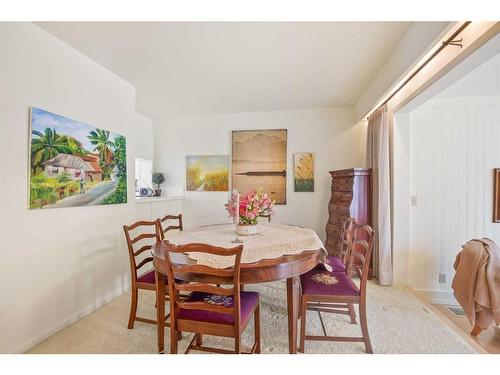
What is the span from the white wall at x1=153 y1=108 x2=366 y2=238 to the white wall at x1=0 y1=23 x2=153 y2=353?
5.47ft

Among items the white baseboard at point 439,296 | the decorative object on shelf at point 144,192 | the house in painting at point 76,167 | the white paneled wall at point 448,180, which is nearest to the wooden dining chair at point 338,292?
the white paneled wall at point 448,180

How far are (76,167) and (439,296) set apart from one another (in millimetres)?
4374

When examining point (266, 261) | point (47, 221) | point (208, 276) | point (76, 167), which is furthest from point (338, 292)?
point (76, 167)

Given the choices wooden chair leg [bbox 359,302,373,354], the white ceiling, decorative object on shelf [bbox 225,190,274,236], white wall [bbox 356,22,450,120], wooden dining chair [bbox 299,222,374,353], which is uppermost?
the white ceiling

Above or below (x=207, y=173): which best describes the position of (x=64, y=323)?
below

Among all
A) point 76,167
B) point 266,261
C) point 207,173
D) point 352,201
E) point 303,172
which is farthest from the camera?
point 207,173

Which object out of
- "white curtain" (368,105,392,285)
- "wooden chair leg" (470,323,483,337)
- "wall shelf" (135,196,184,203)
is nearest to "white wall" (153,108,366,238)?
"wall shelf" (135,196,184,203)

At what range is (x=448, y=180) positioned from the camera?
2824 mm

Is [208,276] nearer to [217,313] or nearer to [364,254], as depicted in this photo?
[217,313]

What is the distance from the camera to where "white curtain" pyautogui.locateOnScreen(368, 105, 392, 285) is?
2.81 meters

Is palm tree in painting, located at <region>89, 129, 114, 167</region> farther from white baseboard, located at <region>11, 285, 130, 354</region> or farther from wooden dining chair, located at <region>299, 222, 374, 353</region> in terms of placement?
wooden dining chair, located at <region>299, 222, 374, 353</region>
